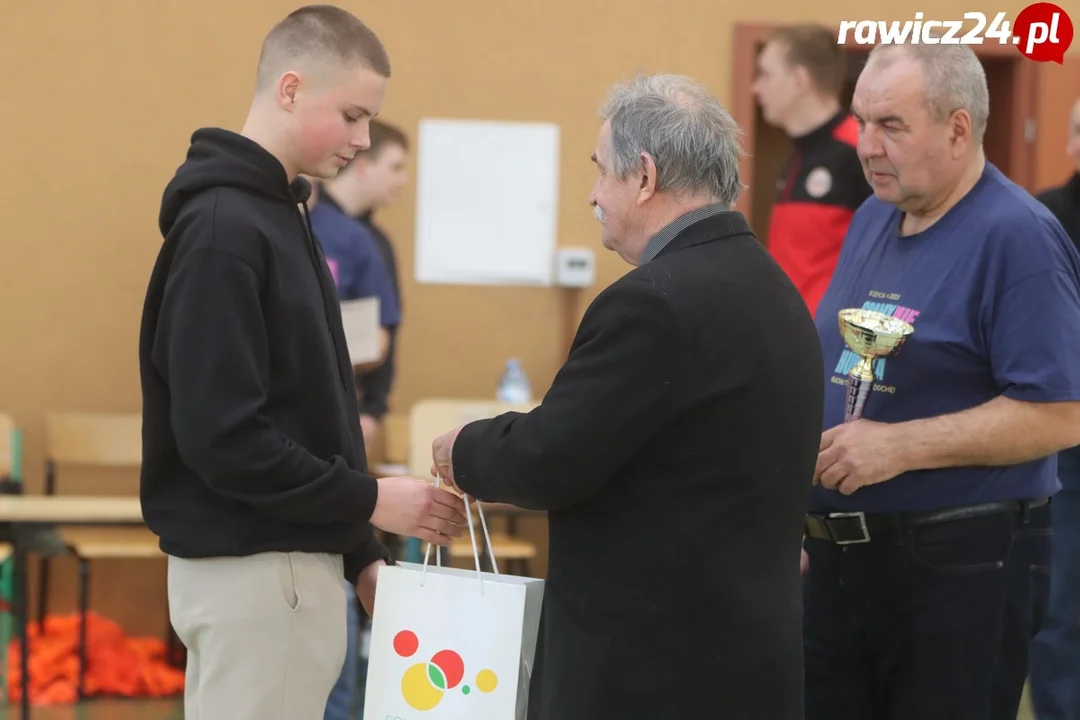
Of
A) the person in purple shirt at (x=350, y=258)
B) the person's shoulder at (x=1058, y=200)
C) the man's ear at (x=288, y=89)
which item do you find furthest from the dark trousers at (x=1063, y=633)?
the man's ear at (x=288, y=89)

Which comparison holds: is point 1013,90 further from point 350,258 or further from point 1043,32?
point 350,258

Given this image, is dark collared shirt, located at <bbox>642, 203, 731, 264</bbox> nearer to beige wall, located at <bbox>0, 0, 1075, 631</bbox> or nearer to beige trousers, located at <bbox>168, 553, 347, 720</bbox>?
beige trousers, located at <bbox>168, 553, 347, 720</bbox>

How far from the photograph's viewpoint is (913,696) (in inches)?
90.5

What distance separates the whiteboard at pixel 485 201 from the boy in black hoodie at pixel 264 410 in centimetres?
358

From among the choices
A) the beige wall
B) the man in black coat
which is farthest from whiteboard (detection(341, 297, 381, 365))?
the man in black coat

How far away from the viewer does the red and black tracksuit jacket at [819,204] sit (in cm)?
425

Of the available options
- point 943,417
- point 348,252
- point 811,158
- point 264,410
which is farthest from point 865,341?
point 348,252

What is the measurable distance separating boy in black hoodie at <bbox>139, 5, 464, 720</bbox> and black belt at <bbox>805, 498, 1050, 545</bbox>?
74cm

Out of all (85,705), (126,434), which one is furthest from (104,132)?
(85,705)

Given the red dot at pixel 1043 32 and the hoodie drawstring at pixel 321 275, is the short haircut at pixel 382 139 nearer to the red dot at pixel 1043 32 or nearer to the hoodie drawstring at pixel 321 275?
the hoodie drawstring at pixel 321 275

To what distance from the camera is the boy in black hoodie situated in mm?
1863

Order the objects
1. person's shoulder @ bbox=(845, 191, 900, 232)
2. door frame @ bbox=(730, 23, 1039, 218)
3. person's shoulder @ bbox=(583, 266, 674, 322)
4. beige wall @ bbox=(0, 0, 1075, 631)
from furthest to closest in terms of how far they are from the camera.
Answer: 1. door frame @ bbox=(730, 23, 1039, 218)
2. beige wall @ bbox=(0, 0, 1075, 631)
3. person's shoulder @ bbox=(845, 191, 900, 232)
4. person's shoulder @ bbox=(583, 266, 674, 322)

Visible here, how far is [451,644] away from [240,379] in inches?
20.0

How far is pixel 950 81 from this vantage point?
2.35 metres
